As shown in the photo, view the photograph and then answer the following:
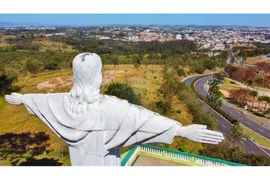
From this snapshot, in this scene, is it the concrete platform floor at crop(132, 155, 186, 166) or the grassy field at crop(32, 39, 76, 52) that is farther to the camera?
the grassy field at crop(32, 39, 76, 52)

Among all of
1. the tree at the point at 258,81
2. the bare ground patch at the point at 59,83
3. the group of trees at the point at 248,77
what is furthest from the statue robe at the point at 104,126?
the tree at the point at 258,81

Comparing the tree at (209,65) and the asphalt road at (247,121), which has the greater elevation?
the tree at (209,65)

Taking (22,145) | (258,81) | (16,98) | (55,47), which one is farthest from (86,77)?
(55,47)

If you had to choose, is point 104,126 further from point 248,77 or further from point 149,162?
point 248,77

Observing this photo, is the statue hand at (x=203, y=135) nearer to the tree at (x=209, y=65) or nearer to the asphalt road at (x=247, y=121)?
the asphalt road at (x=247, y=121)

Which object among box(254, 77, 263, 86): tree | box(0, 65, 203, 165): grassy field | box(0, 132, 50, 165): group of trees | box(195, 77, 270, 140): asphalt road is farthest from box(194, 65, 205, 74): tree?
box(0, 132, 50, 165): group of trees

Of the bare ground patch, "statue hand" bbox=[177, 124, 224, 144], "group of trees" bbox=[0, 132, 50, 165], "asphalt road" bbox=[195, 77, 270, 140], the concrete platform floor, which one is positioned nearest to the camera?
"statue hand" bbox=[177, 124, 224, 144]

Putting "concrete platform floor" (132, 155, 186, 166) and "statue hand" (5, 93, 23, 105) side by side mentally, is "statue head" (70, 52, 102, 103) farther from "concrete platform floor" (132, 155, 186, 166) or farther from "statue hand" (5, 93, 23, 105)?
"concrete platform floor" (132, 155, 186, 166)

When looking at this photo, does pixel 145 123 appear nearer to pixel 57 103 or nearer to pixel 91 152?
pixel 91 152
